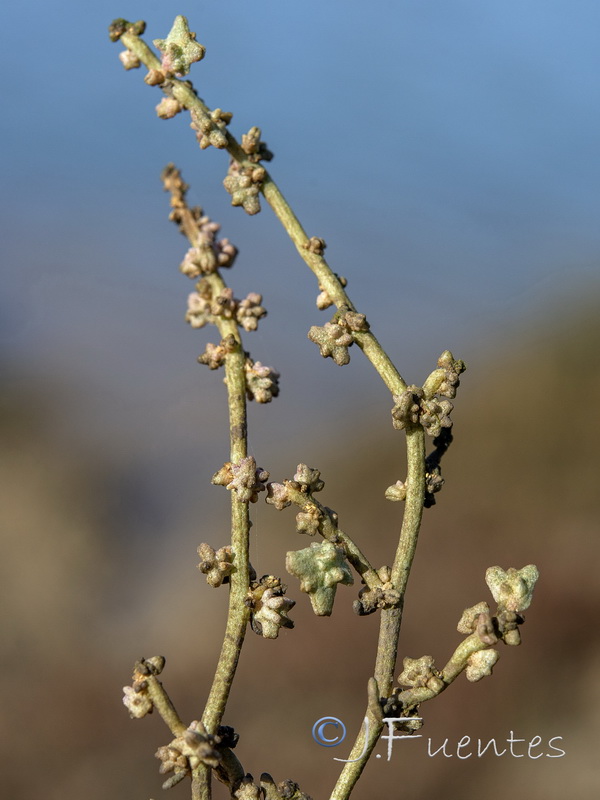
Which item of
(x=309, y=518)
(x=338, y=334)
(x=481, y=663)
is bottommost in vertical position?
(x=481, y=663)

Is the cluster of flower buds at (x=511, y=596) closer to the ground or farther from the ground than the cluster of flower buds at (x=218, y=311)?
closer to the ground

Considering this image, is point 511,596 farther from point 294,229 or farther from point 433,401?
point 294,229

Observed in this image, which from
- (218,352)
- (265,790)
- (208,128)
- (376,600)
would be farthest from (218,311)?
(265,790)

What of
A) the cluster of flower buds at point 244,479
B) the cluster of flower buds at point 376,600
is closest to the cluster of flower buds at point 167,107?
the cluster of flower buds at point 244,479

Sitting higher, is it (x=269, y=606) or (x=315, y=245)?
(x=315, y=245)

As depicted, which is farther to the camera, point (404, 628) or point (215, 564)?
point (404, 628)

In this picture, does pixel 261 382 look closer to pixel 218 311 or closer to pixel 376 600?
pixel 218 311

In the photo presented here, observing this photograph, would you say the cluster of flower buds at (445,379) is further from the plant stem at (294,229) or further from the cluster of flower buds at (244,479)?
the cluster of flower buds at (244,479)
